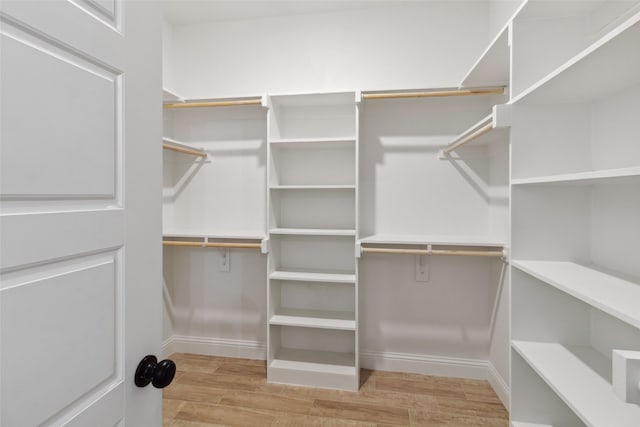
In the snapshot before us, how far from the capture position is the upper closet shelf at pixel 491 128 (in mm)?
1445

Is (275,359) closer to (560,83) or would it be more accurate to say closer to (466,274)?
(466,274)

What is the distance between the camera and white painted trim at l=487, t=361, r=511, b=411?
6.75ft

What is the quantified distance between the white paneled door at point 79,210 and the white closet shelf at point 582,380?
1.22 m

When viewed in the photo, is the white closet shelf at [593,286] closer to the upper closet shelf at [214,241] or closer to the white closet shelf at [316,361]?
the white closet shelf at [316,361]

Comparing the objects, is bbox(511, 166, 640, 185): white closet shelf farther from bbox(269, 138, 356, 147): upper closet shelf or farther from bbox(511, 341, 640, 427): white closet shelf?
bbox(269, 138, 356, 147): upper closet shelf

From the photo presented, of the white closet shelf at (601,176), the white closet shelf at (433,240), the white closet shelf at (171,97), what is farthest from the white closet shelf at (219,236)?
the white closet shelf at (601,176)

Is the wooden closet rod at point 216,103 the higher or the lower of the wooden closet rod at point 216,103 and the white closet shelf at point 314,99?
the lower

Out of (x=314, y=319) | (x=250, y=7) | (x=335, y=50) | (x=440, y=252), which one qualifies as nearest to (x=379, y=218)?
(x=440, y=252)

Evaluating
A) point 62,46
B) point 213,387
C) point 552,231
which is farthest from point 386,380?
point 62,46

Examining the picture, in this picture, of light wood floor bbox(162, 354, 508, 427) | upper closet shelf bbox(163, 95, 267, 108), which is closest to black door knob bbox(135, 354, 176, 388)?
light wood floor bbox(162, 354, 508, 427)

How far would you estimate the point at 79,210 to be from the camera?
1.85 feet

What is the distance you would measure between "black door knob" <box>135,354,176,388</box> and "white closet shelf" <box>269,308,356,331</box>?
5.35 ft

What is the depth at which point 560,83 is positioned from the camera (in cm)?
116

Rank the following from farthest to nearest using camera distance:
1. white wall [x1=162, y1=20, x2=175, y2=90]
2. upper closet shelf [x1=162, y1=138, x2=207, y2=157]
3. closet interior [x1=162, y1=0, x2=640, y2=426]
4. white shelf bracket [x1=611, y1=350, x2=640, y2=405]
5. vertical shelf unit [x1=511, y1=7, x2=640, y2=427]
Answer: white wall [x1=162, y1=20, x2=175, y2=90] → upper closet shelf [x1=162, y1=138, x2=207, y2=157] → closet interior [x1=162, y1=0, x2=640, y2=426] → vertical shelf unit [x1=511, y1=7, x2=640, y2=427] → white shelf bracket [x1=611, y1=350, x2=640, y2=405]
